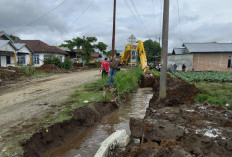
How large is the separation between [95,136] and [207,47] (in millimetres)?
28367

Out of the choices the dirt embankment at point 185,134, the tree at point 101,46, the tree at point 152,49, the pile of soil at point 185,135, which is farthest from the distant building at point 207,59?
the pile of soil at point 185,135

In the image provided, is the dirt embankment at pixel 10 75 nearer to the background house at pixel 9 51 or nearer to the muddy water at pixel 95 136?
the background house at pixel 9 51

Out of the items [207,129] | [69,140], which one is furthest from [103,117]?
[207,129]

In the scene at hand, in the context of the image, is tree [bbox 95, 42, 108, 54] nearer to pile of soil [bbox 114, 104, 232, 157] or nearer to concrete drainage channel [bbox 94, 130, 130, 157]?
pile of soil [bbox 114, 104, 232, 157]

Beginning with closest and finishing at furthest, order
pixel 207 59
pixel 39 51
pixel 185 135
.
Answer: pixel 185 135, pixel 207 59, pixel 39 51

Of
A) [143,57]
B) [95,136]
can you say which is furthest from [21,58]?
[95,136]

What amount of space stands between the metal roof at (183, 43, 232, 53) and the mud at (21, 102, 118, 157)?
24505 millimetres

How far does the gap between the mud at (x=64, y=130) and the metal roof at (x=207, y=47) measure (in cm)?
2450

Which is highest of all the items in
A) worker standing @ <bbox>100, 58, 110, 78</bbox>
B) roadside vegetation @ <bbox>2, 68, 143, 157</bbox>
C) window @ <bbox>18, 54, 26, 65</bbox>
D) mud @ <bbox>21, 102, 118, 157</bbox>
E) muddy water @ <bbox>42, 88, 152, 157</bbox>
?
window @ <bbox>18, 54, 26, 65</bbox>

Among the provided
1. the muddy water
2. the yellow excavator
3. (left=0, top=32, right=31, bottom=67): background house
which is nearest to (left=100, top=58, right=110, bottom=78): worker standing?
the yellow excavator

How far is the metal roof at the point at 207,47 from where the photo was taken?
1081 inches

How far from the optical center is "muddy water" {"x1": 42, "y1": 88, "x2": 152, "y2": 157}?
4363 mm

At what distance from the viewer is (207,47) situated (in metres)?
28.8

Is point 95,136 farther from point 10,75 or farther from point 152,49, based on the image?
point 152,49
